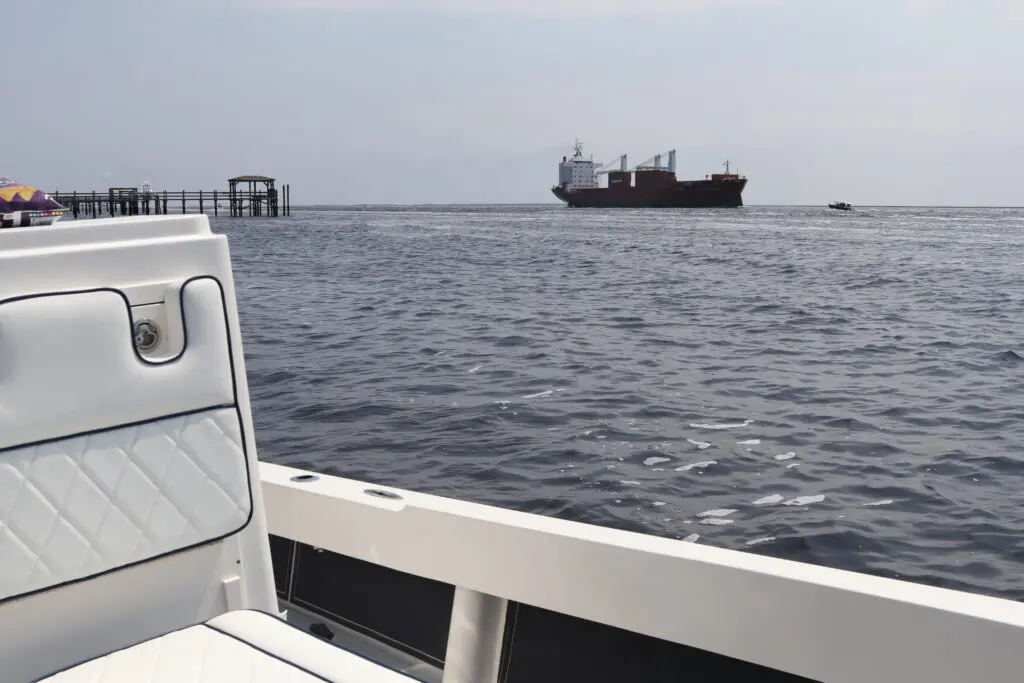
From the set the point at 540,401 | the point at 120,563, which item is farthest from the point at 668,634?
the point at 540,401

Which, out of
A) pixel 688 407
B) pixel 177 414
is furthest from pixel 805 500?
pixel 177 414

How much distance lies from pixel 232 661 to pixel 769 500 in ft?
14.4

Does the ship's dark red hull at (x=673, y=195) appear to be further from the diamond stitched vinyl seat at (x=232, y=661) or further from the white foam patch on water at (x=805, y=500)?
the diamond stitched vinyl seat at (x=232, y=661)

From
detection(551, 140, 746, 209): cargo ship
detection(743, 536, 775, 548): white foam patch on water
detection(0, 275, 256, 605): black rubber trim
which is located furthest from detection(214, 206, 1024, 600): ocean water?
detection(551, 140, 746, 209): cargo ship

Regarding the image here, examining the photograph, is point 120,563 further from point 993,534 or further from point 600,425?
point 600,425

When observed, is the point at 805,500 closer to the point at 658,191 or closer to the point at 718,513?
the point at 718,513

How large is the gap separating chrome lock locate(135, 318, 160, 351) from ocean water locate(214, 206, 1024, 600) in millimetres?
3534

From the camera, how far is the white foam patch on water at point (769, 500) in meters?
5.23

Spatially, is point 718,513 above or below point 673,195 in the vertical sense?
below

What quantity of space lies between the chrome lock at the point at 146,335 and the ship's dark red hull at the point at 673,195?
76166 mm

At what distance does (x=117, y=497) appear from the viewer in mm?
1512

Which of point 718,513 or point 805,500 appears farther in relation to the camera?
point 805,500

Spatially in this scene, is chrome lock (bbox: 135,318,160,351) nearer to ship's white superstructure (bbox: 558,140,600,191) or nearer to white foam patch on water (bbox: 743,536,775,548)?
white foam patch on water (bbox: 743,536,775,548)

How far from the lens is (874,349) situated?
11055 mm
